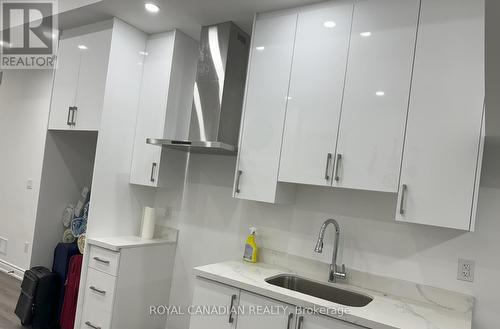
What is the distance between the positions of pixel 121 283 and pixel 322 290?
1.51 m

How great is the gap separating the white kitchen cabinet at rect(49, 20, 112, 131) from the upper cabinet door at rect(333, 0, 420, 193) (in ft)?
6.47

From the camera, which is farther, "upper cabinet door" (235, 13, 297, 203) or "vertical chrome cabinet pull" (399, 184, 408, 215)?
"upper cabinet door" (235, 13, 297, 203)

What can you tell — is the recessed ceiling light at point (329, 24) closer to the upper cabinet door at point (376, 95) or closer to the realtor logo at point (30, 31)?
the upper cabinet door at point (376, 95)

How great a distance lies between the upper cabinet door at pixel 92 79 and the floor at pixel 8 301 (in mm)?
Answer: 1746

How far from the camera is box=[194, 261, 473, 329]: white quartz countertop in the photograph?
1775 mm

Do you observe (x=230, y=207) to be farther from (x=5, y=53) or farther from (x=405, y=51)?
(x=5, y=53)

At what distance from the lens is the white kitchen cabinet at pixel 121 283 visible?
2770 millimetres

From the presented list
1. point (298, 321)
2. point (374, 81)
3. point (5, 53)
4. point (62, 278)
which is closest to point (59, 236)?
point (62, 278)

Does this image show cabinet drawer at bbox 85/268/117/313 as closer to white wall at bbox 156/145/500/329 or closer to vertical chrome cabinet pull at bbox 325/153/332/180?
white wall at bbox 156/145/500/329

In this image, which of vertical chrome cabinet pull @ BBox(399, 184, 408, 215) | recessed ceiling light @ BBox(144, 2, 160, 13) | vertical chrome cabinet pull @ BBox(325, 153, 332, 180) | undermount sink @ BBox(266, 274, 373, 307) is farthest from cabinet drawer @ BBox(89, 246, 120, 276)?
vertical chrome cabinet pull @ BBox(399, 184, 408, 215)

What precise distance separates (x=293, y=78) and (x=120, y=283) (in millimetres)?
1980

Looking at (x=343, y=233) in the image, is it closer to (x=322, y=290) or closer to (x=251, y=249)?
(x=322, y=290)

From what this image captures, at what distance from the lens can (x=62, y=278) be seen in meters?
3.26

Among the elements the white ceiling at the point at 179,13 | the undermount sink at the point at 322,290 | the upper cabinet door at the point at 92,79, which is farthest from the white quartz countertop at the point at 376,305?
the white ceiling at the point at 179,13
